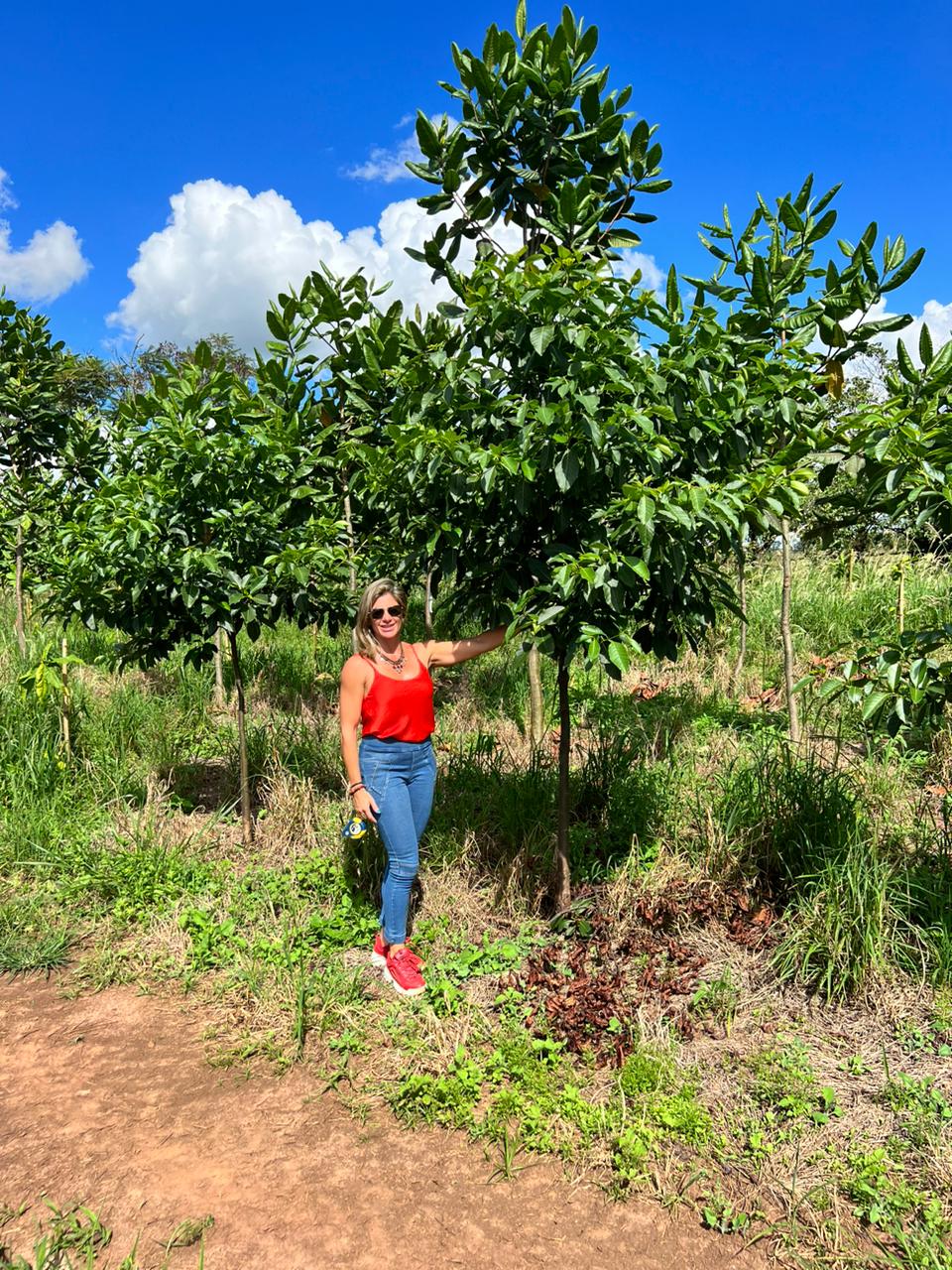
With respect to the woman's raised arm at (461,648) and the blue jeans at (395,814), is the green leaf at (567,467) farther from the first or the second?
the blue jeans at (395,814)

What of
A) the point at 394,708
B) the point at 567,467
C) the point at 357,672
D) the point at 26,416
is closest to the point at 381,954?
the point at 394,708

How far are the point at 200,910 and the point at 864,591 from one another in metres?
6.41

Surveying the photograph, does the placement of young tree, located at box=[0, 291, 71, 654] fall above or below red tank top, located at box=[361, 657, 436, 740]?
above

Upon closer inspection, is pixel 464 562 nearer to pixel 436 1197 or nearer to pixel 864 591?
pixel 436 1197

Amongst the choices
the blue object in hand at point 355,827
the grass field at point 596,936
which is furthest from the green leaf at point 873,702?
the blue object in hand at point 355,827

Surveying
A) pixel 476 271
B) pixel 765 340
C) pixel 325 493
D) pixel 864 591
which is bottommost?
pixel 864 591

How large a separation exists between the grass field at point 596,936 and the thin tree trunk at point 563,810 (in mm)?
87

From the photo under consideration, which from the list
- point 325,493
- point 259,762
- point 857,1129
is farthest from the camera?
point 259,762

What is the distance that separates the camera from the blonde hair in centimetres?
351

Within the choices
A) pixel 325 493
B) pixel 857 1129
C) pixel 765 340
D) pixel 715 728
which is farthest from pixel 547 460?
pixel 715 728

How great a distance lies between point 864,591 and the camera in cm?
768

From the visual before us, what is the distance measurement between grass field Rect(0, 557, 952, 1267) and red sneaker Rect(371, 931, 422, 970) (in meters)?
0.08

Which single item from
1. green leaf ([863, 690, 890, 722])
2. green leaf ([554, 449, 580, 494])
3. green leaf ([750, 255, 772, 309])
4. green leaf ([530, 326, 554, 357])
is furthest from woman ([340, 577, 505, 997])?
green leaf ([750, 255, 772, 309])

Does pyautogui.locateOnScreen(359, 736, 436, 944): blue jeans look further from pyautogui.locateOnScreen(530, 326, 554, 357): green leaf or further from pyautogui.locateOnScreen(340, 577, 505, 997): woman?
pyautogui.locateOnScreen(530, 326, 554, 357): green leaf
